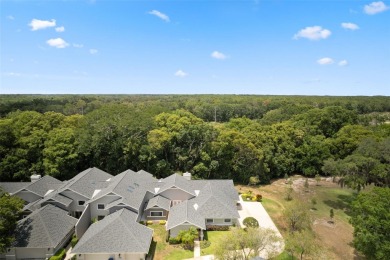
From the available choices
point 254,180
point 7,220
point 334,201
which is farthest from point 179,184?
point 334,201

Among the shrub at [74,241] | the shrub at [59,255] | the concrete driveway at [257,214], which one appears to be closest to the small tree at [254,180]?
the concrete driveway at [257,214]

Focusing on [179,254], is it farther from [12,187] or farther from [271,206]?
[12,187]

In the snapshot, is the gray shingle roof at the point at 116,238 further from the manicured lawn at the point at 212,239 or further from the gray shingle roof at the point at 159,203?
the gray shingle roof at the point at 159,203

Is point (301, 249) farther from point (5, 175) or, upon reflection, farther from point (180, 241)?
point (5, 175)

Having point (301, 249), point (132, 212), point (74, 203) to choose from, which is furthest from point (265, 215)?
point (74, 203)

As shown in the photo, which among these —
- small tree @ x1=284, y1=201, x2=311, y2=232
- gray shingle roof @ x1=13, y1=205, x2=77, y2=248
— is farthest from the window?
small tree @ x1=284, y1=201, x2=311, y2=232

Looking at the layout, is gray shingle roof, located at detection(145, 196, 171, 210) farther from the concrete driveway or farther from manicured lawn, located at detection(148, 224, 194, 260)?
the concrete driveway
